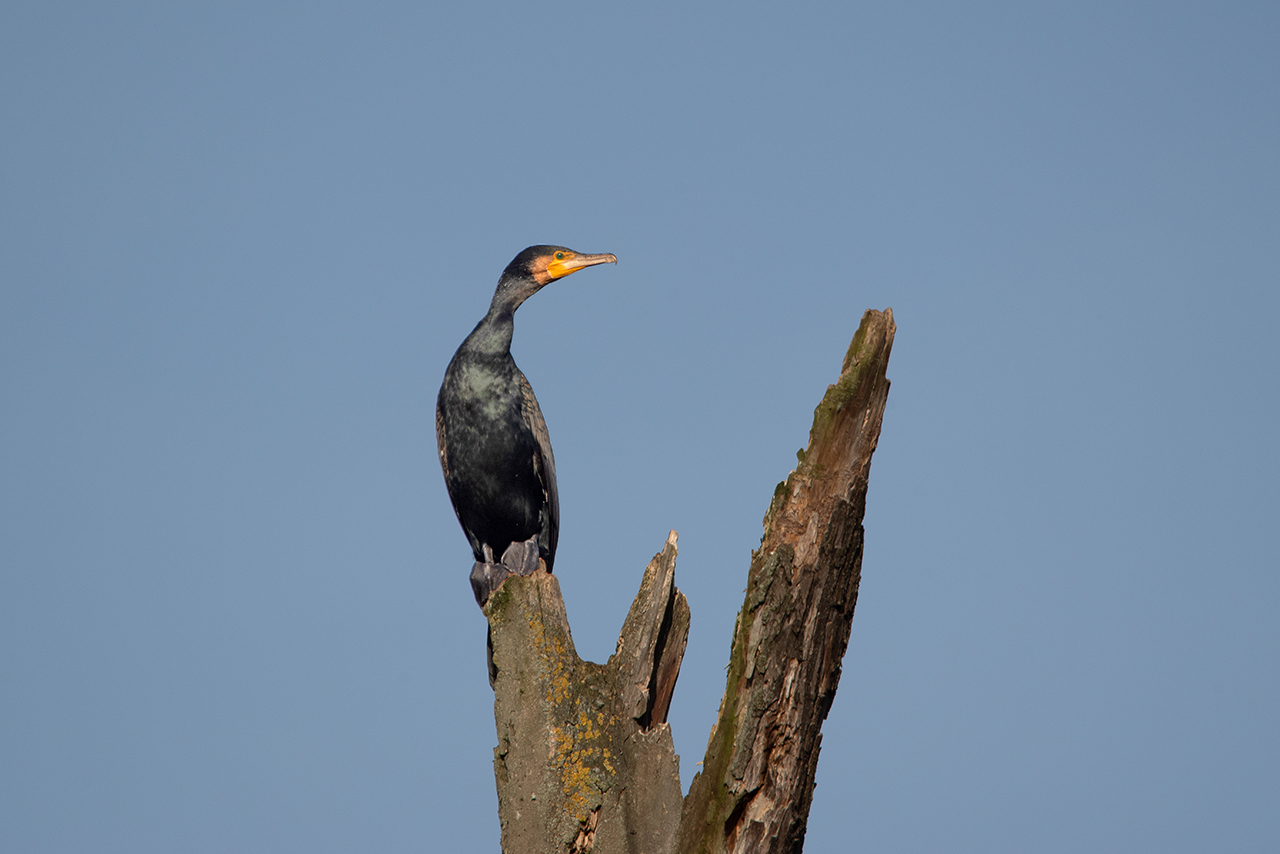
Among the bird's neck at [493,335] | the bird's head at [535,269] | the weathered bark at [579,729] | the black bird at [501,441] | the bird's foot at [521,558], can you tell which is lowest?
the weathered bark at [579,729]

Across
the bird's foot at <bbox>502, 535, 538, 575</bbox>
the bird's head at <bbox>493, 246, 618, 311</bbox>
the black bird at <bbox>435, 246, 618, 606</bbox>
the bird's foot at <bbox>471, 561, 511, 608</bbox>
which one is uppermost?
the bird's head at <bbox>493, 246, 618, 311</bbox>

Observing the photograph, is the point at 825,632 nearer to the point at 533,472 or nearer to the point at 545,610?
the point at 545,610

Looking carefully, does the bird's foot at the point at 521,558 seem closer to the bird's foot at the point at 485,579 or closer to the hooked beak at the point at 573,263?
the bird's foot at the point at 485,579

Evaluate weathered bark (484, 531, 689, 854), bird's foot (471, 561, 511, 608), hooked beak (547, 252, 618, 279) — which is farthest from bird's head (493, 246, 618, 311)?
weathered bark (484, 531, 689, 854)

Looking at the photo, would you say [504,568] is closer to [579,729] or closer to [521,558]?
[521,558]

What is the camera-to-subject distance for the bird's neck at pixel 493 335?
24.6ft

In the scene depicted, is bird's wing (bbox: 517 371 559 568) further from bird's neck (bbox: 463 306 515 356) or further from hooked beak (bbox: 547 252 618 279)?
hooked beak (bbox: 547 252 618 279)

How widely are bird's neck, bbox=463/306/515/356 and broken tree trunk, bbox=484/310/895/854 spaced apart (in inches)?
84.7

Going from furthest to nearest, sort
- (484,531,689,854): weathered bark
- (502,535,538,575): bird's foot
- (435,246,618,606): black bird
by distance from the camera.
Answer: (502,535,538,575): bird's foot < (435,246,618,606): black bird < (484,531,689,854): weathered bark

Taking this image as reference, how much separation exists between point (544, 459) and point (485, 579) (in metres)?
0.90

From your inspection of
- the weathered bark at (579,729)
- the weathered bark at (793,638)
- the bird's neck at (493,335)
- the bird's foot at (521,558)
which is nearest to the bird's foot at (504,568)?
the bird's foot at (521,558)

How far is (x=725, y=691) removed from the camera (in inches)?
204

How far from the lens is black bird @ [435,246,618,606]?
7410mm

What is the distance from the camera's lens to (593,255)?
7.72 meters
